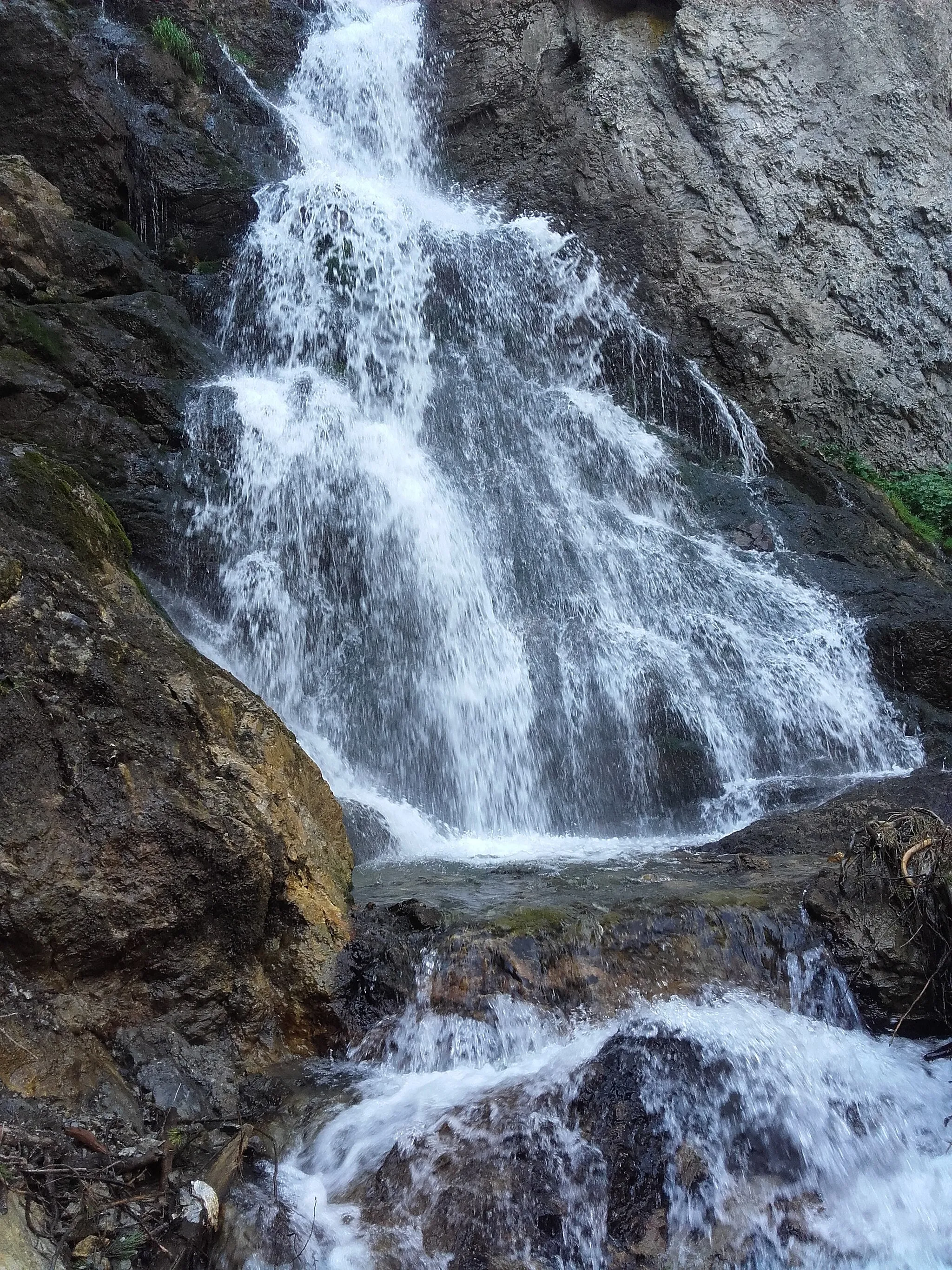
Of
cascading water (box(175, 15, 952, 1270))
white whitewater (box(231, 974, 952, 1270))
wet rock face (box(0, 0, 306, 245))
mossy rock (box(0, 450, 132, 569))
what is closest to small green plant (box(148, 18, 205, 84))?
wet rock face (box(0, 0, 306, 245))

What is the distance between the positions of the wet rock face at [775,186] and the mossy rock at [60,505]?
9582mm

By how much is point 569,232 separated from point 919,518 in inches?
243

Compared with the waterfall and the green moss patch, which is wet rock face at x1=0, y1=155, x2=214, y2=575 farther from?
the waterfall

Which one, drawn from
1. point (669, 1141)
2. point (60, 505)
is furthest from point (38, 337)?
point (669, 1141)

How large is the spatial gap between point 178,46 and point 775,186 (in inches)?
335

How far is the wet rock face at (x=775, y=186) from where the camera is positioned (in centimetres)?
1312

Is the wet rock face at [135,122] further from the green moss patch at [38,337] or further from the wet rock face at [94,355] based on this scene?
the green moss patch at [38,337]

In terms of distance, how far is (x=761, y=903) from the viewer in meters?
4.70

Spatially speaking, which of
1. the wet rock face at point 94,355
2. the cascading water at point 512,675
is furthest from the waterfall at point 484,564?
the wet rock face at point 94,355

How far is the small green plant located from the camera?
13.3 metres

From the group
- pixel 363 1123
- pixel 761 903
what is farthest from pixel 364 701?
pixel 363 1123

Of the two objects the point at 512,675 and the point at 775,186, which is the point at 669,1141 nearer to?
the point at 512,675

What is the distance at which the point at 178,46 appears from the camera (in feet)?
44.1

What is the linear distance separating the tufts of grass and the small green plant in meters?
10.2
